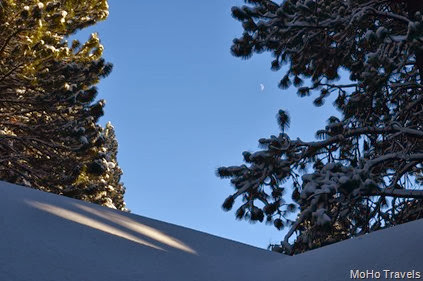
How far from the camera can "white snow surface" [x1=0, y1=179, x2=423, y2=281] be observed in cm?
217

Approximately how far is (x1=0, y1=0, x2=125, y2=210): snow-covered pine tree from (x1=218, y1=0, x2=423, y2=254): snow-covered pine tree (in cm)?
450

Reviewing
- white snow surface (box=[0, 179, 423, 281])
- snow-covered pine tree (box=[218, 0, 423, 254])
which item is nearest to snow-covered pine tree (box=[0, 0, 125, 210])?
snow-covered pine tree (box=[218, 0, 423, 254])

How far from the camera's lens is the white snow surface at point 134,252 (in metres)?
2.17

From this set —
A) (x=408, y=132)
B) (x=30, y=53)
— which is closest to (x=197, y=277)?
(x=408, y=132)

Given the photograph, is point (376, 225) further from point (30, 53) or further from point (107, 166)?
point (30, 53)

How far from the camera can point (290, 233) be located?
630cm

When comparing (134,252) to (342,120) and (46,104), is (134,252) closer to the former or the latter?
(342,120)

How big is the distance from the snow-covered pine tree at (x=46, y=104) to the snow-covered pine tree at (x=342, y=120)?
4.50 metres

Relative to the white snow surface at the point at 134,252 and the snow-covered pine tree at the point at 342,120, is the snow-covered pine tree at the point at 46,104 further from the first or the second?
the white snow surface at the point at 134,252

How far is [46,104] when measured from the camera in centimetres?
990

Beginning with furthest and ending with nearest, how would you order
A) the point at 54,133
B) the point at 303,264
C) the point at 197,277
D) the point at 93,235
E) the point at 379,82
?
the point at 54,133
the point at 379,82
the point at 303,264
the point at 93,235
the point at 197,277

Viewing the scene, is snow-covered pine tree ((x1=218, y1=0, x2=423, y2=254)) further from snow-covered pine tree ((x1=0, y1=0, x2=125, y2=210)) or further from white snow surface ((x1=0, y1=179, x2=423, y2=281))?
snow-covered pine tree ((x1=0, y1=0, x2=125, y2=210))

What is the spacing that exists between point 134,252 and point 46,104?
7966 millimetres

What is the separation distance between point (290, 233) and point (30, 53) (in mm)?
6699
